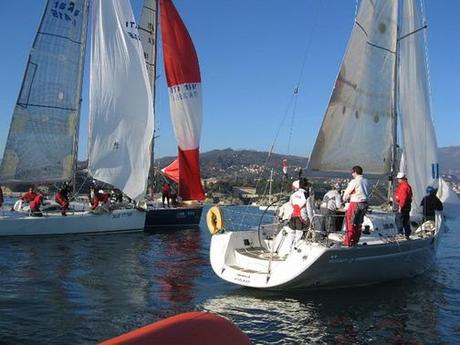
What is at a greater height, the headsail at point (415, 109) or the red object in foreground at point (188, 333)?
the headsail at point (415, 109)

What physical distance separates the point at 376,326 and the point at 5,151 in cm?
1648

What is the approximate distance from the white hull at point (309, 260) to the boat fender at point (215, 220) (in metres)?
0.17

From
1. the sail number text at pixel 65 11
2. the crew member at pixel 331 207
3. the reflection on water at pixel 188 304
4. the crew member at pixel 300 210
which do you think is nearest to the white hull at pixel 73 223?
the reflection on water at pixel 188 304

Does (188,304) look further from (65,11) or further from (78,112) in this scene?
(65,11)

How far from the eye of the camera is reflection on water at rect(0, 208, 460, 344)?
8.55 meters

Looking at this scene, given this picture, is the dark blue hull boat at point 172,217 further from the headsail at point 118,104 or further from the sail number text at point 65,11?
the sail number text at point 65,11

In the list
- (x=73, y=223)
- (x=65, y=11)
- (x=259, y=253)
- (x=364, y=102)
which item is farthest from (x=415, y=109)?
(x=65, y=11)

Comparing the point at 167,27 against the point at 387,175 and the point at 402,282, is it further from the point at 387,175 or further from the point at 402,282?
the point at 402,282

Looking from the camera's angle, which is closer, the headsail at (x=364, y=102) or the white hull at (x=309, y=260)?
the white hull at (x=309, y=260)

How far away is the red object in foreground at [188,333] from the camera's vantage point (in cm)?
445

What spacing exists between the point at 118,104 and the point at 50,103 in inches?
107

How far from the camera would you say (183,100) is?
26141 millimetres

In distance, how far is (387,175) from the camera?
1529 cm

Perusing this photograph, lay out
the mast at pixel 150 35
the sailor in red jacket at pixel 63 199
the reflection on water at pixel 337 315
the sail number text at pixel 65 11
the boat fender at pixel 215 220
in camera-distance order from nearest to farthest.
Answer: the reflection on water at pixel 337 315
the boat fender at pixel 215 220
the sailor in red jacket at pixel 63 199
the sail number text at pixel 65 11
the mast at pixel 150 35
